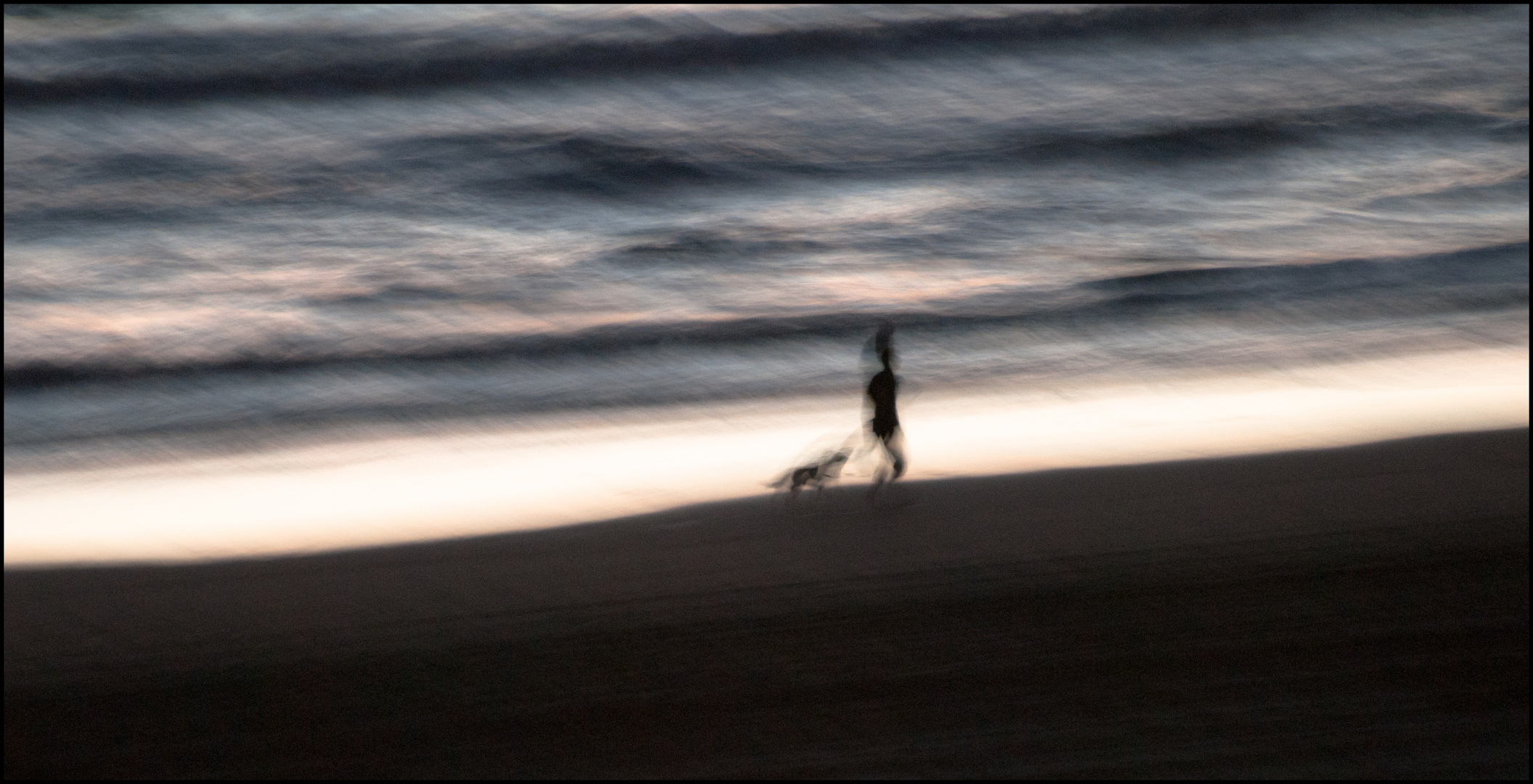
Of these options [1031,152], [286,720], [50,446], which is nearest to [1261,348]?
[1031,152]

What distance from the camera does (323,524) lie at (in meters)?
7.18

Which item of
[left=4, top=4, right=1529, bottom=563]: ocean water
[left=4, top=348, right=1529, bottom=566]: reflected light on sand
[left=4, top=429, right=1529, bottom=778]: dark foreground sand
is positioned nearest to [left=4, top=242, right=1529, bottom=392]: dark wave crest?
[left=4, top=4, right=1529, bottom=563]: ocean water

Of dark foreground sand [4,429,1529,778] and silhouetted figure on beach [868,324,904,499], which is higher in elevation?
silhouetted figure on beach [868,324,904,499]

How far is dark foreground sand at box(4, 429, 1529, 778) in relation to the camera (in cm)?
423

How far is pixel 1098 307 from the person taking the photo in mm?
13070

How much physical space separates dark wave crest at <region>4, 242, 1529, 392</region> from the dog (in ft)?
16.2

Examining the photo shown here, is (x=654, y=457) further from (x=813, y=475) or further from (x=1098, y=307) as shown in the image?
(x=1098, y=307)

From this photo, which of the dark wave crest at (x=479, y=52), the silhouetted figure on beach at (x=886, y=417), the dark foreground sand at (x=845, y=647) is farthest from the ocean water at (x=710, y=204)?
the dark foreground sand at (x=845, y=647)

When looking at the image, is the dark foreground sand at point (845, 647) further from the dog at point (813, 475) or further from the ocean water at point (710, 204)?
the ocean water at point (710, 204)

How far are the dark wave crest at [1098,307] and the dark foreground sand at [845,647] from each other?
18.2 ft

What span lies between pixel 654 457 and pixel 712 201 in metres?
7.62

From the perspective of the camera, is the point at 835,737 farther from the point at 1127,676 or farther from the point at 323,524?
the point at 323,524

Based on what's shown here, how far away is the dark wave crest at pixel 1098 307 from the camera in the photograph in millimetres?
11805

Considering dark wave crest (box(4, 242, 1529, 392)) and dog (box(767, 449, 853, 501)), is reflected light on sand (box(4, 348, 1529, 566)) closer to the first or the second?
dog (box(767, 449, 853, 501))
